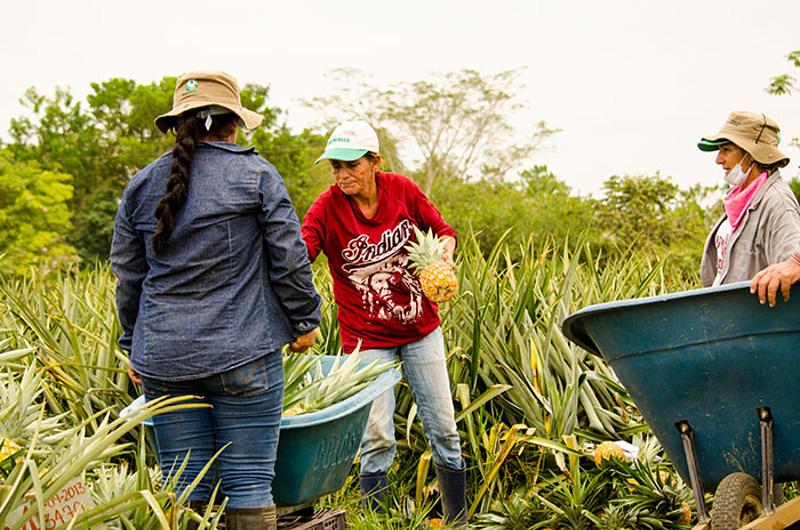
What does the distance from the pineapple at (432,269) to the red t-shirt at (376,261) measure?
0.10 meters

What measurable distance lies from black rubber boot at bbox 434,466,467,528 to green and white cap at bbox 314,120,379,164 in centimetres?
147

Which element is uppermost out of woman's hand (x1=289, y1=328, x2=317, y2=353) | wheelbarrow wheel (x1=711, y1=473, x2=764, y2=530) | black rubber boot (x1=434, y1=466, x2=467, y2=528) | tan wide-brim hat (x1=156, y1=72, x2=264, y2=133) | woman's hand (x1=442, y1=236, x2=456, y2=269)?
tan wide-brim hat (x1=156, y1=72, x2=264, y2=133)

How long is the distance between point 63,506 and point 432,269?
6.87 ft

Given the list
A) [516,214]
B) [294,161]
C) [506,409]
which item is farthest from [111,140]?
[506,409]

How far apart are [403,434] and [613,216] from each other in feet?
42.5

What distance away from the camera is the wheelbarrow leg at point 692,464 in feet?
11.1

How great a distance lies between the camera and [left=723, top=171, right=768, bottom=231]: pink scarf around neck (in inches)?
154

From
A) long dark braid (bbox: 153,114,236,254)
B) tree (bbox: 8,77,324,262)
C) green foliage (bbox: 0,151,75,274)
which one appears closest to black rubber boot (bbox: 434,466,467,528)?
long dark braid (bbox: 153,114,236,254)

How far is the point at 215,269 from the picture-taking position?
10.2ft

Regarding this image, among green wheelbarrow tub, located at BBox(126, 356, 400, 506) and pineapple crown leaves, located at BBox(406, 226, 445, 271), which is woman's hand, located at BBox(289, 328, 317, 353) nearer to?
green wheelbarrow tub, located at BBox(126, 356, 400, 506)

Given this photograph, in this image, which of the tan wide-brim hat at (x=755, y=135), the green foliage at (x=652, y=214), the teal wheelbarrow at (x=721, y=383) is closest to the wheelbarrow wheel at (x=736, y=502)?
the teal wheelbarrow at (x=721, y=383)

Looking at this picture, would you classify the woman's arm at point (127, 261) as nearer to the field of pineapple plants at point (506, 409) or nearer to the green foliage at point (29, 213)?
the field of pineapple plants at point (506, 409)

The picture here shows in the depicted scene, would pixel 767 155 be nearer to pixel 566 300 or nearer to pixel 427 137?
pixel 566 300

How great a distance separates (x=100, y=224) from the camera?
29125mm
